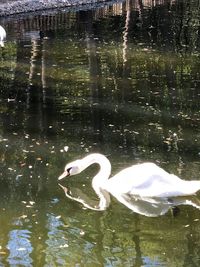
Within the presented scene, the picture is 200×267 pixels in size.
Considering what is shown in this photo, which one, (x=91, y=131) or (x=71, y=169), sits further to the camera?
(x=91, y=131)

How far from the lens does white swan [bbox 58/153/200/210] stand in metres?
8.84

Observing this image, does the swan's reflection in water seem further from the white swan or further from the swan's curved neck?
the swan's curved neck

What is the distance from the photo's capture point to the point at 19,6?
27406mm

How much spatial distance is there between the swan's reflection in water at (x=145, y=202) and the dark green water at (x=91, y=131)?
120 mm

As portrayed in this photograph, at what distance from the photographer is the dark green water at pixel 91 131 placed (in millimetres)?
7660

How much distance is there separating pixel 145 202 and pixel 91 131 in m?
3.18

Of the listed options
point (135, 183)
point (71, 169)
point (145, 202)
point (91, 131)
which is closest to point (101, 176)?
point (71, 169)

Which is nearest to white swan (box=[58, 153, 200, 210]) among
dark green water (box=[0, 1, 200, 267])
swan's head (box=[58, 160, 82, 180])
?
swan's head (box=[58, 160, 82, 180])

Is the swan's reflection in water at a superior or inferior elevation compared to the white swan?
inferior

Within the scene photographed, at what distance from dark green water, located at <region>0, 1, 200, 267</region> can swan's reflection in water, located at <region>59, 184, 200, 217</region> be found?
0.39ft

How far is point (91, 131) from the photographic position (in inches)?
466

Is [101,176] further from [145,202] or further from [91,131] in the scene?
[91,131]

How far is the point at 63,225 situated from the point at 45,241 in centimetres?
43

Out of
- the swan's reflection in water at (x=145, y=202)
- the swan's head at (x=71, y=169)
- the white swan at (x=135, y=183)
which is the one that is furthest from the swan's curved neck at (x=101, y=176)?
the swan's reflection in water at (x=145, y=202)
